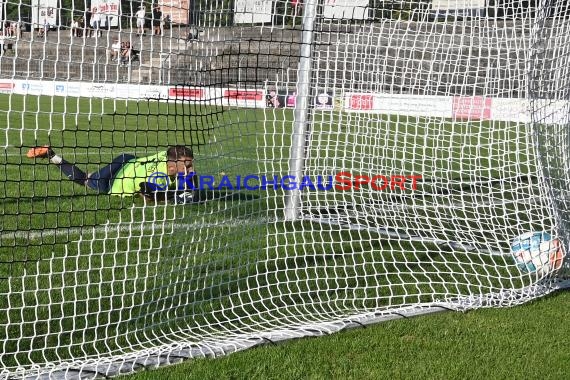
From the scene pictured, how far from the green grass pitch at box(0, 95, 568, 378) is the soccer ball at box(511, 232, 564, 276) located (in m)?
0.15

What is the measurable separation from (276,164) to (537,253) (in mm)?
2051

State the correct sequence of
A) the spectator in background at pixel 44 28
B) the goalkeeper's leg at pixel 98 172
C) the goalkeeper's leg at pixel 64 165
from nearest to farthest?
1. the spectator in background at pixel 44 28
2. the goalkeeper's leg at pixel 98 172
3. the goalkeeper's leg at pixel 64 165

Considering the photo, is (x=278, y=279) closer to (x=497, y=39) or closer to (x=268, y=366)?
(x=268, y=366)

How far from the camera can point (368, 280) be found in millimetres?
4516

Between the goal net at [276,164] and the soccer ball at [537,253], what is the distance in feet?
0.05

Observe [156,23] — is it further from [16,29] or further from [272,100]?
[272,100]

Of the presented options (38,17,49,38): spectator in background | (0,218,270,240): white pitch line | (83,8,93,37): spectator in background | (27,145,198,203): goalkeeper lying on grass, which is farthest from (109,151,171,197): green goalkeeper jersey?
(38,17,49,38): spectator in background

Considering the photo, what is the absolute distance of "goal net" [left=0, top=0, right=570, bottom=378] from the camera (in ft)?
11.4

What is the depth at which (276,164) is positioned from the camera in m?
5.53

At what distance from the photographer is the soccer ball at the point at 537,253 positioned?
4.52 metres

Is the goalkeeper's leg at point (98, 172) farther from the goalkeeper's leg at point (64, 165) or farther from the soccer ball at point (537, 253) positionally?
the soccer ball at point (537, 253)

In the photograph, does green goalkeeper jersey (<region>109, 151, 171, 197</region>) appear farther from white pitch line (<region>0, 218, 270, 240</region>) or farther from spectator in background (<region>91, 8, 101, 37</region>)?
spectator in background (<region>91, 8, 101, 37</region>)

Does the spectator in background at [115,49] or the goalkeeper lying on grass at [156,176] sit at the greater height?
the spectator in background at [115,49]

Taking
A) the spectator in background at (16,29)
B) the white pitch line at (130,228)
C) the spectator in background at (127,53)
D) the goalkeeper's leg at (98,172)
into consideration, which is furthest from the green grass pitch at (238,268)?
the spectator in background at (16,29)
